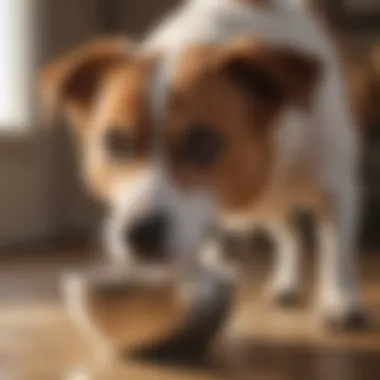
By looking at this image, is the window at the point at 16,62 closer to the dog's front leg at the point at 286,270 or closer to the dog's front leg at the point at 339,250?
the dog's front leg at the point at 286,270

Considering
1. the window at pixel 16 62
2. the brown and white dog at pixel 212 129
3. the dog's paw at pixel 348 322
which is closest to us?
the brown and white dog at pixel 212 129

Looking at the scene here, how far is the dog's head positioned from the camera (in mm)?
1197

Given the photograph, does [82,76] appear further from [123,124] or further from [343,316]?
[343,316]

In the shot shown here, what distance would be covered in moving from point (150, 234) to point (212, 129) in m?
0.16

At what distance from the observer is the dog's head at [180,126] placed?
1197 millimetres

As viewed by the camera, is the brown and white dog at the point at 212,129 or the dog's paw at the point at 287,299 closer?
the brown and white dog at the point at 212,129

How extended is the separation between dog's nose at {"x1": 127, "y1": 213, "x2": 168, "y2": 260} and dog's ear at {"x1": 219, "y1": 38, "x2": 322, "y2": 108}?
229mm

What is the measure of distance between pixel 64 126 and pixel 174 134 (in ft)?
5.05

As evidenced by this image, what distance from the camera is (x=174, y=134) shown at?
4.00ft

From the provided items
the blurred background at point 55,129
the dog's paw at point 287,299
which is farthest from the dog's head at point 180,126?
the blurred background at point 55,129

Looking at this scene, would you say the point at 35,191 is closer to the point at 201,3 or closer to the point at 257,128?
the point at 201,3

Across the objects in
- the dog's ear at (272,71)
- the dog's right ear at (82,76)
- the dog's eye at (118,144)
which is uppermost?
the dog's right ear at (82,76)

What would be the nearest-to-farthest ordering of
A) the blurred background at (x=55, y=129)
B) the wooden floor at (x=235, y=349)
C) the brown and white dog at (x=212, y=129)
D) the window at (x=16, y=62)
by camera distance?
1. the wooden floor at (x=235, y=349)
2. the brown and white dog at (x=212, y=129)
3. the blurred background at (x=55, y=129)
4. the window at (x=16, y=62)

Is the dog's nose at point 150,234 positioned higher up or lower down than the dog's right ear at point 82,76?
lower down
